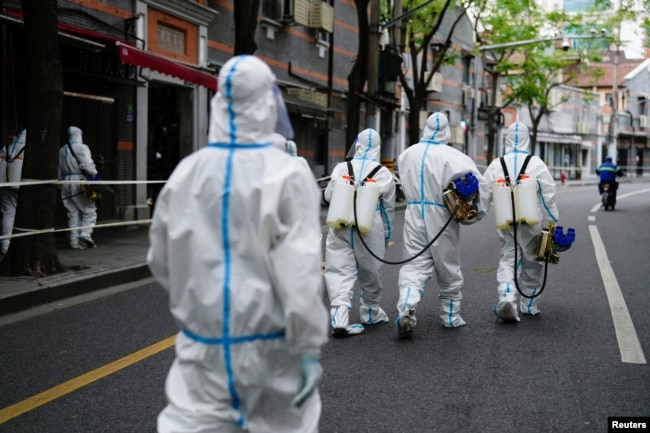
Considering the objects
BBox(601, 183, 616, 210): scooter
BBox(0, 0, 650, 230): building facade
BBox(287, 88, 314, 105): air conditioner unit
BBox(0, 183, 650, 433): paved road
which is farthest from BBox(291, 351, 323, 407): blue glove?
BBox(601, 183, 616, 210): scooter

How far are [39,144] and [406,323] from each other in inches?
201

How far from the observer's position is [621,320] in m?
7.02

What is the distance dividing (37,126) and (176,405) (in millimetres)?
7062

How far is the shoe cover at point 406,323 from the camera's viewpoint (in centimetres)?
622

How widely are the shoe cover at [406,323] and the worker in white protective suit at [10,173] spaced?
697cm

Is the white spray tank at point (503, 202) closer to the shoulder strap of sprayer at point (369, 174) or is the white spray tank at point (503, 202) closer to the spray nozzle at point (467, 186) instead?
the spray nozzle at point (467, 186)

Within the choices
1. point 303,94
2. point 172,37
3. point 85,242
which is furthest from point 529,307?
point 303,94

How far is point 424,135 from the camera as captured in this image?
6781 mm

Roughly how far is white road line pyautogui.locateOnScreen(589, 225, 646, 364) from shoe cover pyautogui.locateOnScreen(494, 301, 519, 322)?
86 cm

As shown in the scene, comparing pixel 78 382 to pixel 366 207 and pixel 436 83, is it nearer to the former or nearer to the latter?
pixel 366 207

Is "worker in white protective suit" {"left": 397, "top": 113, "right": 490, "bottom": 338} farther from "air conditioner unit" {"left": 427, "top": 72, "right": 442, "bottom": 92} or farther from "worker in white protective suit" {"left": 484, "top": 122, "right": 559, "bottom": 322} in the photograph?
"air conditioner unit" {"left": 427, "top": 72, "right": 442, "bottom": 92}

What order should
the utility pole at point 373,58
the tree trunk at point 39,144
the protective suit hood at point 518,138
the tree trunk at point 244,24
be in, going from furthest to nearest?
the utility pole at point 373,58
the tree trunk at point 244,24
the tree trunk at point 39,144
the protective suit hood at point 518,138

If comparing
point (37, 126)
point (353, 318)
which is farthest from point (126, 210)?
point (353, 318)

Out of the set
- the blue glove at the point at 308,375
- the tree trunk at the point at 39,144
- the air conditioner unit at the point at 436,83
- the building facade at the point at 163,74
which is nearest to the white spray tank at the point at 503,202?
the blue glove at the point at 308,375
